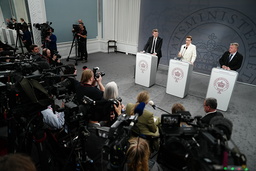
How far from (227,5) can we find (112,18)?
507 cm

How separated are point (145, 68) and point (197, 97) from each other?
1.59m

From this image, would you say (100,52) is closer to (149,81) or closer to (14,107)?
(149,81)

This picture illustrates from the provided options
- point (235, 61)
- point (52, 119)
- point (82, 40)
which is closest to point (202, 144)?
point (52, 119)

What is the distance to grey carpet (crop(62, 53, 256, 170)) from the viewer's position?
3.12 m

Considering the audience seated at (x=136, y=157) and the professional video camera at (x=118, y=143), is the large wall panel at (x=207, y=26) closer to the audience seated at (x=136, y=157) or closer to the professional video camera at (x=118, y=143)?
the audience seated at (x=136, y=157)

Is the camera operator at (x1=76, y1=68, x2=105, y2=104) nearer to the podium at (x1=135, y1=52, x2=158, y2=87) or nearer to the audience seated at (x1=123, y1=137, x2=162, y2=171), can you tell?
the audience seated at (x1=123, y1=137, x2=162, y2=171)

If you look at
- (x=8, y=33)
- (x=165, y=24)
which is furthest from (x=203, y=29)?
(x=8, y=33)

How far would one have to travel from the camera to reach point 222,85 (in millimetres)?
3873

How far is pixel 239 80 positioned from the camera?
5840 millimetres

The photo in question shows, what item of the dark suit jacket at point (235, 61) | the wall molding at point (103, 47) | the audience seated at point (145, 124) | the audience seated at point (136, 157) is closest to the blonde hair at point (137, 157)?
the audience seated at point (136, 157)

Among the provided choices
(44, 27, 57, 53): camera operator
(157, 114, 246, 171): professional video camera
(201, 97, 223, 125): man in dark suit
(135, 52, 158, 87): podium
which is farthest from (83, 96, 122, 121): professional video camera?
(44, 27, 57, 53): camera operator

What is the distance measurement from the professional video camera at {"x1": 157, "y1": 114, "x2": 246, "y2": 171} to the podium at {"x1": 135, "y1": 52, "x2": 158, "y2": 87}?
345cm

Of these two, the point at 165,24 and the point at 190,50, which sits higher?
the point at 165,24

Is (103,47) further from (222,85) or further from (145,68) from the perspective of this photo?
(222,85)
